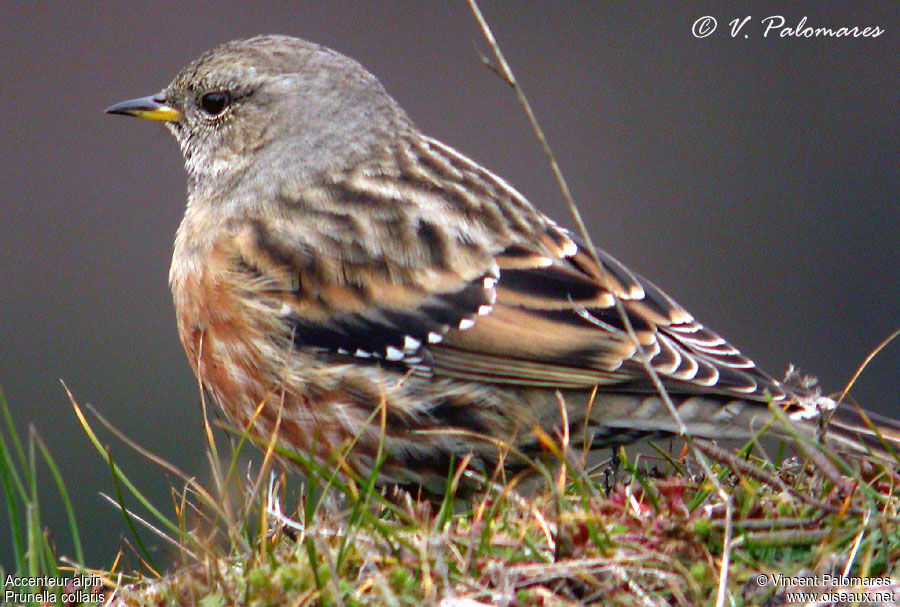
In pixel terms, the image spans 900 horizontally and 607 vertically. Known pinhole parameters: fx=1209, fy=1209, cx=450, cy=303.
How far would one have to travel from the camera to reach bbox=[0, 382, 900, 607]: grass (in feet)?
8.91

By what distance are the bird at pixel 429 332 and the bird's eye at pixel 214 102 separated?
0.46 m

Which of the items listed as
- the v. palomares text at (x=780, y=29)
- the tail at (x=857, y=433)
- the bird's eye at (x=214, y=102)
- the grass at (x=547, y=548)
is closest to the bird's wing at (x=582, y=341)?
the tail at (x=857, y=433)

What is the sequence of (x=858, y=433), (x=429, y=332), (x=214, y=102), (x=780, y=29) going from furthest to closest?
(x=780, y=29)
(x=214, y=102)
(x=429, y=332)
(x=858, y=433)

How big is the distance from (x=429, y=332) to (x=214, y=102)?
69.7 inches

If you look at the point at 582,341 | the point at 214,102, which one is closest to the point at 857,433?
the point at 582,341

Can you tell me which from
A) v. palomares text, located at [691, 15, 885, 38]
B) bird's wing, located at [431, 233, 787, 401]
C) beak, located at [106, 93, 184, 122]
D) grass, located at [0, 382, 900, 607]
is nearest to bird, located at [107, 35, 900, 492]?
bird's wing, located at [431, 233, 787, 401]

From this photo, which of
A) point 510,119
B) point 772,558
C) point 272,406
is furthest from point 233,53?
point 510,119

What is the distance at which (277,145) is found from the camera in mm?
5086

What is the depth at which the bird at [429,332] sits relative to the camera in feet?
13.0

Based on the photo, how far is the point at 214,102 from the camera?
207 inches

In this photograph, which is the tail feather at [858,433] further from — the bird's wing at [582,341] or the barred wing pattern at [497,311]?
the bird's wing at [582,341]

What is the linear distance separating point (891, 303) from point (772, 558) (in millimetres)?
6859

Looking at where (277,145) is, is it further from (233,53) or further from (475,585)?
(475,585)

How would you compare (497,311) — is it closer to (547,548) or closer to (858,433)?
(858,433)
